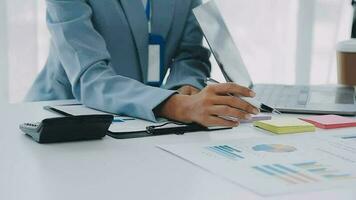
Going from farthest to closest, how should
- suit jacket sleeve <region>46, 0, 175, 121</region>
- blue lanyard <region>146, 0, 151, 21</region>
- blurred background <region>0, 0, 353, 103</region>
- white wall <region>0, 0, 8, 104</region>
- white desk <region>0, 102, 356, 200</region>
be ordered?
blurred background <region>0, 0, 353, 103</region>, white wall <region>0, 0, 8, 104</region>, blue lanyard <region>146, 0, 151, 21</region>, suit jacket sleeve <region>46, 0, 175, 121</region>, white desk <region>0, 102, 356, 200</region>

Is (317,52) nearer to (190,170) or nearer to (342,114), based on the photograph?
(342,114)

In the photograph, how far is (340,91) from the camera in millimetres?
1280

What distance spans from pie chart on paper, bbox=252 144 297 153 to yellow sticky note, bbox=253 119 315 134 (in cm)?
11

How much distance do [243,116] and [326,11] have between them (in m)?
1.57

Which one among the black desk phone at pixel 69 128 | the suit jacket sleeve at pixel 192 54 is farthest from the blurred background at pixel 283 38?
the black desk phone at pixel 69 128

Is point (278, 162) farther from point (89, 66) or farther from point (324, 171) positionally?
point (89, 66)

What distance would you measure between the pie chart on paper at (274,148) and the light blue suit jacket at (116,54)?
234 millimetres

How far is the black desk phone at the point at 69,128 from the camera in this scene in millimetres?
775

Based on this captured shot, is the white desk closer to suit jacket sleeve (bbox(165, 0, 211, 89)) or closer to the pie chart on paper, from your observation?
the pie chart on paper

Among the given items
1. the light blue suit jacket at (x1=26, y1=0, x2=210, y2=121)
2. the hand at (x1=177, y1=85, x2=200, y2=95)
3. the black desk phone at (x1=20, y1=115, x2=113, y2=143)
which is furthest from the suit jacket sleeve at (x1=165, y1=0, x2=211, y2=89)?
the black desk phone at (x1=20, y1=115, x2=113, y2=143)

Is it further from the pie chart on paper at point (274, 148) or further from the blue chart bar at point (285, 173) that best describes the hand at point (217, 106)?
the blue chart bar at point (285, 173)

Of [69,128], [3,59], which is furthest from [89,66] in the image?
[3,59]

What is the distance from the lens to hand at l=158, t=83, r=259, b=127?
2.88 feet

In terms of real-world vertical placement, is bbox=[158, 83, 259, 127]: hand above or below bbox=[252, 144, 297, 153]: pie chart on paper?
above
